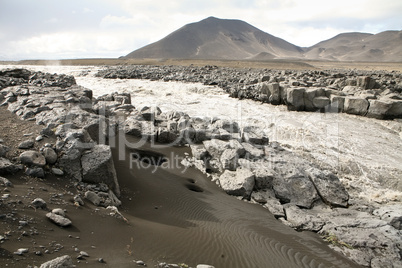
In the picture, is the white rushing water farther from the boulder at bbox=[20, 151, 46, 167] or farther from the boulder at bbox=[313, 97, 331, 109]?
the boulder at bbox=[20, 151, 46, 167]

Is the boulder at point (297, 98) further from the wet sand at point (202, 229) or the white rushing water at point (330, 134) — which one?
the wet sand at point (202, 229)

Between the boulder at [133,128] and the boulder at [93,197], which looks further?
the boulder at [133,128]

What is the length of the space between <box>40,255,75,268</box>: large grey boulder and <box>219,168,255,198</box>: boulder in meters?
5.36

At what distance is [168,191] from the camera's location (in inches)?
298

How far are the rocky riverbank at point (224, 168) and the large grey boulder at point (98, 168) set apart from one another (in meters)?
0.02

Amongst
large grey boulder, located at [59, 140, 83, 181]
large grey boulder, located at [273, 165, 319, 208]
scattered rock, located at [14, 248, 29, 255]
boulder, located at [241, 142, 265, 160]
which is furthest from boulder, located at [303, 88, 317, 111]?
scattered rock, located at [14, 248, 29, 255]

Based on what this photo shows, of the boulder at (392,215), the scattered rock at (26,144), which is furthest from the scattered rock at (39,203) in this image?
the boulder at (392,215)

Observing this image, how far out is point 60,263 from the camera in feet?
11.0

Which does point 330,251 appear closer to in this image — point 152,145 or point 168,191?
point 168,191

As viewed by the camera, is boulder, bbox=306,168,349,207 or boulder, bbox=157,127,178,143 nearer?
boulder, bbox=306,168,349,207

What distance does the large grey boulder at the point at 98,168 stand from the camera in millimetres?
6168

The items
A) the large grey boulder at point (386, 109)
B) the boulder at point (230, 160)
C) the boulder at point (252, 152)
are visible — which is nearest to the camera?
the boulder at point (230, 160)

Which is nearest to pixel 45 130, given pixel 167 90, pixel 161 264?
pixel 161 264

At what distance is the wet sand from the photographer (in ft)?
16.2
